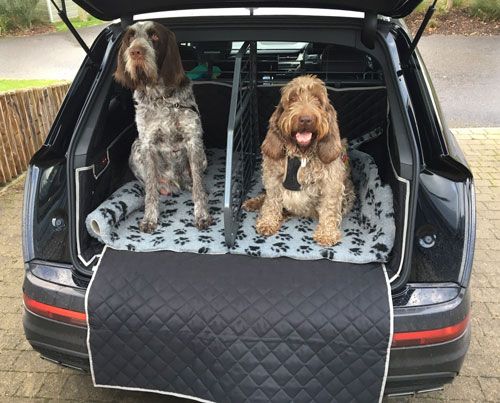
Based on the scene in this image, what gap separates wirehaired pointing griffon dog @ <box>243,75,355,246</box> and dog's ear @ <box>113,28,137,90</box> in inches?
Answer: 36.1

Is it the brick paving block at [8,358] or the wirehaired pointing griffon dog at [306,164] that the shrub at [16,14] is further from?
the wirehaired pointing griffon dog at [306,164]

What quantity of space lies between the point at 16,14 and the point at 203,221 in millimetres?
18047

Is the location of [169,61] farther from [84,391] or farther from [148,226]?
[84,391]

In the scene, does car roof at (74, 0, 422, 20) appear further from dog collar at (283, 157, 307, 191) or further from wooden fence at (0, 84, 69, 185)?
wooden fence at (0, 84, 69, 185)

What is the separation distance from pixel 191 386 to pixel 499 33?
15.0 metres

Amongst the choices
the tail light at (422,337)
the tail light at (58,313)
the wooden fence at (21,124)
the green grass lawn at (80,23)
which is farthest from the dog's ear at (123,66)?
the green grass lawn at (80,23)

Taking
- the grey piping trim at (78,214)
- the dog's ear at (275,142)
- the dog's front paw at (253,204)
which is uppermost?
the dog's ear at (275,142)

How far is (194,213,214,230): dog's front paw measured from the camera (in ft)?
9.55

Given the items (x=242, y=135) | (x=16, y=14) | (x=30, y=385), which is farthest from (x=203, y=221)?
(x=16, y=14)

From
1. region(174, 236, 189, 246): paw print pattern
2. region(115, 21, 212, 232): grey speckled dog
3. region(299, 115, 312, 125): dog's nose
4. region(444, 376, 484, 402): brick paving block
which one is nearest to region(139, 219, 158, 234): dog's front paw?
region(115, 21, 212, 232): grey speckled dog

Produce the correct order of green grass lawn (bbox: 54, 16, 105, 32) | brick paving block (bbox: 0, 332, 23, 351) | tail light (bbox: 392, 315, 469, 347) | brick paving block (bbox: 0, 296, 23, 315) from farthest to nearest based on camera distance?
green grass lawn (bbox: 54, 16, 105, 32) → brick paving block (bbox: 0, 296, 23, 315) → brick paving block (bbox: 0, 332, 23, 351) → tail light (bbox: 392, 315, 469, 347)

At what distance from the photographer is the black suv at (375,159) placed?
6.98ft

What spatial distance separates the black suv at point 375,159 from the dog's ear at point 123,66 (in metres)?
0.06

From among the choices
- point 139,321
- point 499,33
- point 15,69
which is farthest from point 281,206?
point 499,33
